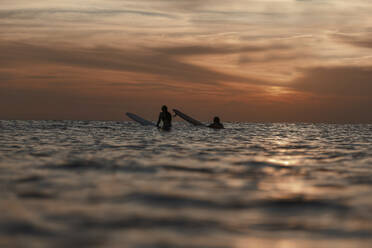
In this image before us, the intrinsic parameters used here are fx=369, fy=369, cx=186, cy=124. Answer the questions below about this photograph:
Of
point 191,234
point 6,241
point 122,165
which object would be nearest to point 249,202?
point 191,234

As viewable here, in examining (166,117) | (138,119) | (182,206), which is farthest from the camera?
(138,119)

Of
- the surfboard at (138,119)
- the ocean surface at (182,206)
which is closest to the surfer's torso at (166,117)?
the surfboard at (138,119)

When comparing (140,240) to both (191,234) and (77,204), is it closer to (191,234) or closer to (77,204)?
(191,234)

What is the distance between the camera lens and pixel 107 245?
3.48 metres

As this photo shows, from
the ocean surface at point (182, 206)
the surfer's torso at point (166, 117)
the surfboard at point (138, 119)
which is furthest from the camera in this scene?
the surfboard at point (138, 119)

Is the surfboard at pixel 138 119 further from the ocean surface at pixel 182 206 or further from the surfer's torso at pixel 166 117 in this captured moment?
the ocean surface at pixel 182 206

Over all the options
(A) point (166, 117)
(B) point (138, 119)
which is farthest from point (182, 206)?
(B) point (138, 119)

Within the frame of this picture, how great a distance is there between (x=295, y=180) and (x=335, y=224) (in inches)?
114

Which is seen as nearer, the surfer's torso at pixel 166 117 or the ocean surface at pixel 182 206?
the ocean surface at pixel 182 206

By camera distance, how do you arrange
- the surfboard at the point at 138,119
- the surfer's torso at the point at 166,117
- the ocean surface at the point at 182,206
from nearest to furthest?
the ocean surface at the point at 182,206
the surfer's torso at the point at 166,117
the surfboard at the point at 138,119

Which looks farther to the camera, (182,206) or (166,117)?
(166,117)

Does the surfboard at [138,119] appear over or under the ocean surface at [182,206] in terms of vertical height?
under

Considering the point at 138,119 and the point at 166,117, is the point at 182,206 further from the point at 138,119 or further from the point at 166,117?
the point at 138,119

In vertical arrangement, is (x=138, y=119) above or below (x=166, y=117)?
below
